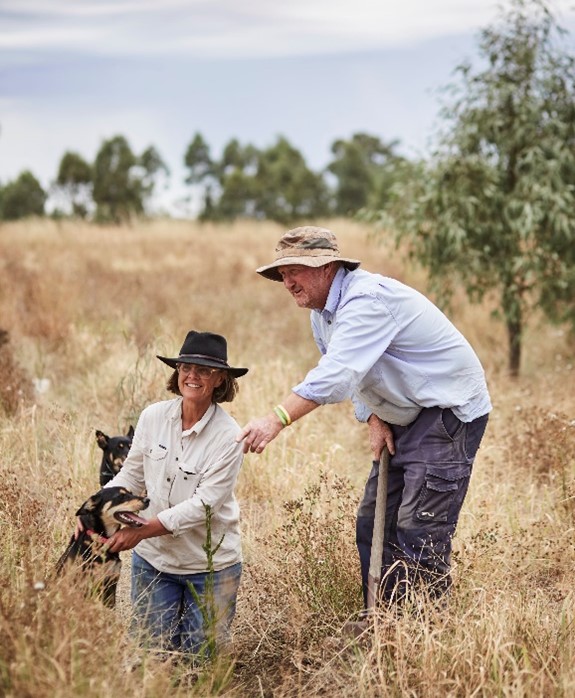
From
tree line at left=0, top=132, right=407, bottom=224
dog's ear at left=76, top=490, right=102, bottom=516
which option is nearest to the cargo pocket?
dog's ear at left=76, top=490, right=102, bottom=516

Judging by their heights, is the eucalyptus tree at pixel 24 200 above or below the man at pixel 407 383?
above

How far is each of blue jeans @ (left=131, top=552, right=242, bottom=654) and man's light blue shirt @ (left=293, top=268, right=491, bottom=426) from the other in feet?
3.59

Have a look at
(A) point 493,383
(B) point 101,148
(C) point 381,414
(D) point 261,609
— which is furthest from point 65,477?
(B) point 101,148

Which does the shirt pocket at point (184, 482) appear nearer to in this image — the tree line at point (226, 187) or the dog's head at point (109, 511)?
the dog's head at point (109, 511)

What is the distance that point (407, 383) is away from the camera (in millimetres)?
3988

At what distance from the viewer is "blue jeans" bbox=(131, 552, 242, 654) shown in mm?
4023

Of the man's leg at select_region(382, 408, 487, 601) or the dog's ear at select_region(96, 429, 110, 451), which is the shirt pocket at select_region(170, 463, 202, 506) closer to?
the man's leg at select_region(382, 408, 487, 601)

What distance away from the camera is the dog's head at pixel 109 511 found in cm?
385

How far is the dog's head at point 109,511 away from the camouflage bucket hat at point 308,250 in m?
1.15

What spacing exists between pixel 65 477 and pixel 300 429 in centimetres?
189

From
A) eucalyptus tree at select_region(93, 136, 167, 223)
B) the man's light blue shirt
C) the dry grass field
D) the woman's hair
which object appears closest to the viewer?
the dry grass field

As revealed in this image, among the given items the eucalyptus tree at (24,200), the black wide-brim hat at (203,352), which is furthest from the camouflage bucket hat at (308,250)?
the eucalyptus tree at (24,200)

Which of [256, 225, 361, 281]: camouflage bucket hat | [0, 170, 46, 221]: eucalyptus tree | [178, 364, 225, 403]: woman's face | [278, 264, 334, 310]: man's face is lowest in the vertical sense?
[178, 364, 225, 403]: woman's face

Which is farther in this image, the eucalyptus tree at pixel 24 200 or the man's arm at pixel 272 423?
the eucalyptus tree at pixel 24 200
